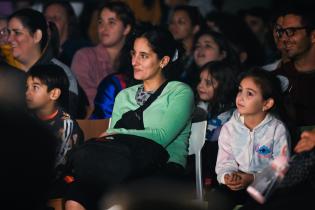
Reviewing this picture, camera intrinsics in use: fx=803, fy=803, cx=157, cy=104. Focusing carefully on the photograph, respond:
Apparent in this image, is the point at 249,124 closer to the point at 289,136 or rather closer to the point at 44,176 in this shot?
the point at 289,136

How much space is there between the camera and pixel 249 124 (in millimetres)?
4555

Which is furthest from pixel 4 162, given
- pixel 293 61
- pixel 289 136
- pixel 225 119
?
pixel 293 61

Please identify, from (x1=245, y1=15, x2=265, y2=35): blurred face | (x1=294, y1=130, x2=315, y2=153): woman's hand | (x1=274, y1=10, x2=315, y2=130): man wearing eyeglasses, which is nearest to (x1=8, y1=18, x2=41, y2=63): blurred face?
(x1=274, y1=10, x2=315, y2=130): man wearing eyeglasses

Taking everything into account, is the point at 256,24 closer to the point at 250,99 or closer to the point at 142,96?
the point at 142,96

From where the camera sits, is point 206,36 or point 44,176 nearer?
point 44,176

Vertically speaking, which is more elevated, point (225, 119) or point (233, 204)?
point (225, 119)

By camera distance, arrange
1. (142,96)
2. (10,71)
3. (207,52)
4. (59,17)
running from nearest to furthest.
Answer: (142,96) → (10,71) → (207,52) → (59,17)

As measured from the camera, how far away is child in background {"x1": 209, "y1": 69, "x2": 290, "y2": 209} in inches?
173

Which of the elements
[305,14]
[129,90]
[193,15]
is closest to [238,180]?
[129,90]

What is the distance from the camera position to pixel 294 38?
16.9ft

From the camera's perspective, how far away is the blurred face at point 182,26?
275 inches

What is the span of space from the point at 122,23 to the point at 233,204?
2327 millimetres

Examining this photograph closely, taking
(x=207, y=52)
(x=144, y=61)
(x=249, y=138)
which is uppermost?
(x=144, y=61)

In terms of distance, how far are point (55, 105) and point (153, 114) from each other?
66cm
